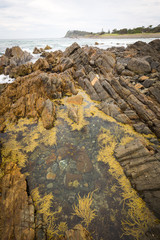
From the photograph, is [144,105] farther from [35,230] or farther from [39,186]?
[35,230]

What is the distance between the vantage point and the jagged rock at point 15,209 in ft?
14.5

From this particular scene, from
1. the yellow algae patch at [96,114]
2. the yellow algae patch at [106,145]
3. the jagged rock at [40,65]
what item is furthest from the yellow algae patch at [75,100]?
the jagged rock at [40,65]

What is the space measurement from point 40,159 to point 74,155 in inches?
105

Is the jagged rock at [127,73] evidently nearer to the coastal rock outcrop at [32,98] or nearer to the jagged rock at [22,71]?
Answer: the coastal rock outcrop at [32,98]

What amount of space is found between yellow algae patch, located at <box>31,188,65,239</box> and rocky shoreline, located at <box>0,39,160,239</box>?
424 mm

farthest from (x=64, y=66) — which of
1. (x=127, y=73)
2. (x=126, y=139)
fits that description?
(x=126, y=139)

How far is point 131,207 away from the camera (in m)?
5.56

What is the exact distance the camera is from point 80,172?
7098 mm

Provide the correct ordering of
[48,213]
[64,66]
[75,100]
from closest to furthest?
[48,213], [75,100], [64,66]

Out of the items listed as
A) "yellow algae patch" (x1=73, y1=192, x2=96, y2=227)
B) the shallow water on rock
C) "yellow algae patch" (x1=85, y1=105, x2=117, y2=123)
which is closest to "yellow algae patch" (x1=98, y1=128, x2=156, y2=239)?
the shallow water on rock

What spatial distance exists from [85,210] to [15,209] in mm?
3555

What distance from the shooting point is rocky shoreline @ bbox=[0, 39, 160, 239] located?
536 centimetres

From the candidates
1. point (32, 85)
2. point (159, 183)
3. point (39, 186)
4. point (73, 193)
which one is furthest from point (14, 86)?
point (159, 183)

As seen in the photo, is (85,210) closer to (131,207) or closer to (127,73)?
(131,207)
